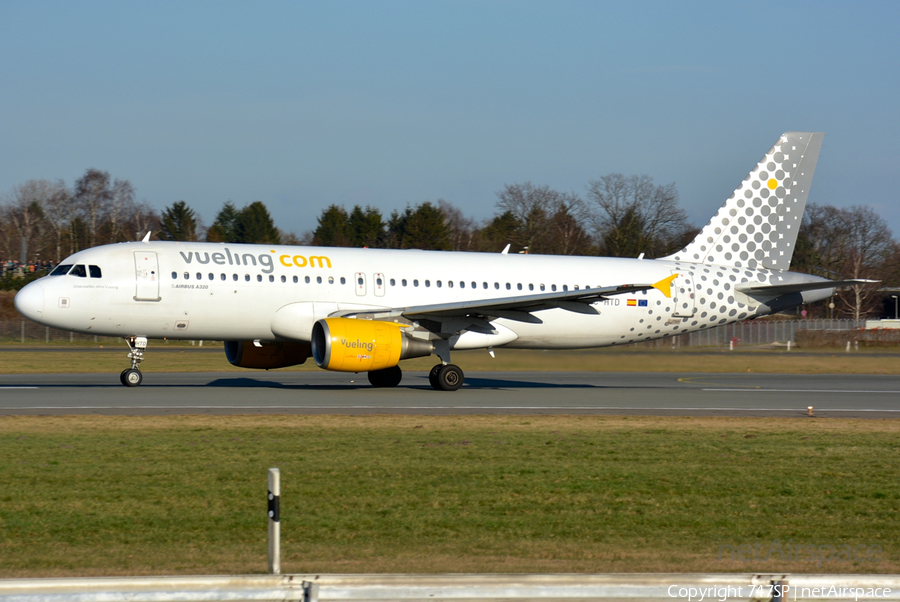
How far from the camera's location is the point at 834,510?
8.95m

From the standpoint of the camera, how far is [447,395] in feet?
69.3

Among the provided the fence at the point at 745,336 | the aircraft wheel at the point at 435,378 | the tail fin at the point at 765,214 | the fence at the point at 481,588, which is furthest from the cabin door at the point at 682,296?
the fence at the point at 745,336

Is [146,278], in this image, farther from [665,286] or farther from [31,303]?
[665,286]

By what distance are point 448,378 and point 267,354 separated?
495cm

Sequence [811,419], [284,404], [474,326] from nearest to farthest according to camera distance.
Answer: [811,419] → [284,404] → [474,326]

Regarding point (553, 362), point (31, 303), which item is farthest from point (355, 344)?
point (31, 303)

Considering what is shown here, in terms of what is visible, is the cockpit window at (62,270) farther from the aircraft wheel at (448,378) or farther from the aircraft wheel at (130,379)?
the aircraft wheel at (448,378)

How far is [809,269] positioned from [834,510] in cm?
8445

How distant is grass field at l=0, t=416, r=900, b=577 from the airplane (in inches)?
253

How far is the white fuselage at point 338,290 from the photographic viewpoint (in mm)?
20797

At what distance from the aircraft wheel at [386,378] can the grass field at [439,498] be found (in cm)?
879

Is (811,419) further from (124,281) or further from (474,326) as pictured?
(124,281)

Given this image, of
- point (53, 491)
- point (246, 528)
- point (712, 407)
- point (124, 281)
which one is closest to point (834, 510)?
point (246, 528)

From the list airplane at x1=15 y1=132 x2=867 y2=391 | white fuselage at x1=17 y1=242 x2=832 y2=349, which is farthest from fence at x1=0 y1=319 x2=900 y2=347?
white fuselage at x1=17 y1=242 x2=832 y2=349
